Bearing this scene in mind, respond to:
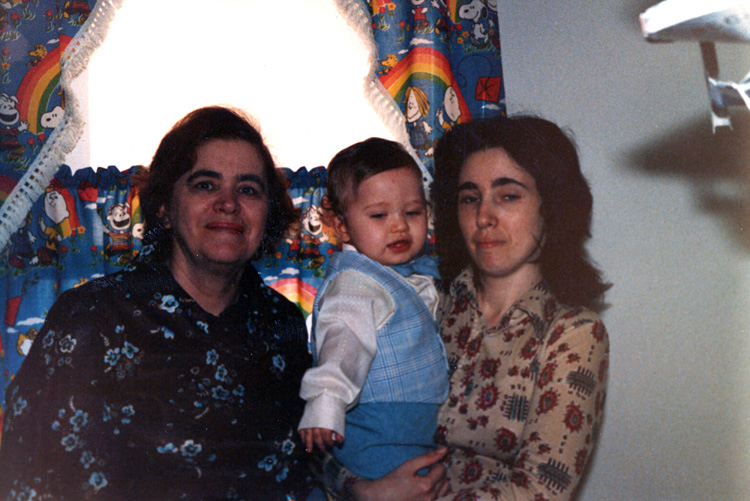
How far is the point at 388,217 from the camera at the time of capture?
1.13 metres

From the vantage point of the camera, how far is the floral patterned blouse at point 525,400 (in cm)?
99

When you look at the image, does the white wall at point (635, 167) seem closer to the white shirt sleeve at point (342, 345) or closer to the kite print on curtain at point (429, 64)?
the kite print on curtain at point (429, 64)

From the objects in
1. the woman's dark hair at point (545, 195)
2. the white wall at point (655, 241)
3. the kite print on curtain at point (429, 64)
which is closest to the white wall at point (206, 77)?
the kite print on curtain at point (429, 64)

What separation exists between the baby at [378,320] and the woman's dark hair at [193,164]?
0.38 ft

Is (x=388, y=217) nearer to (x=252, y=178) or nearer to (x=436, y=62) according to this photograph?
(x=252, y=178)

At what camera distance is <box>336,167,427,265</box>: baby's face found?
1.13 m

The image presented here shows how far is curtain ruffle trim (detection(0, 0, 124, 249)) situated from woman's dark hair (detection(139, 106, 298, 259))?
21cm

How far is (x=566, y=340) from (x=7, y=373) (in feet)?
3.58

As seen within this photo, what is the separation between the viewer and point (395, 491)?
1.06m

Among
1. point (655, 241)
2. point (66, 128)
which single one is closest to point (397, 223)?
point (655, 241)

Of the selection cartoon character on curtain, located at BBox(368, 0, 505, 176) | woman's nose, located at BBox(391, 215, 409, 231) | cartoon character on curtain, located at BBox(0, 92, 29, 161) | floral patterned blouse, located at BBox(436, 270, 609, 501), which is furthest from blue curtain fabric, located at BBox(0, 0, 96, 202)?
floral patterned blouse, located at BBox(436, 270, 609, 501)

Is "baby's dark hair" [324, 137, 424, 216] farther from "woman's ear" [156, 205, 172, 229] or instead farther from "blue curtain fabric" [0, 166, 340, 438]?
"woman's ear" [156, 205, 172, 229]

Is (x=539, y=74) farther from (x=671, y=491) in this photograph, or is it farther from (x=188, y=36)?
(x=671, y=491)

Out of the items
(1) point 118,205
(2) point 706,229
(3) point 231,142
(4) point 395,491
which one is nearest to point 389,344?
(4) point 395,491
